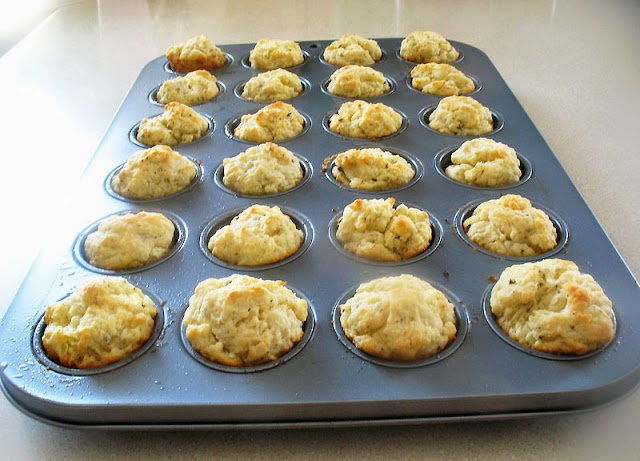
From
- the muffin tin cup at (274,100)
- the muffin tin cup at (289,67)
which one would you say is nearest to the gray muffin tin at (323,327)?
the muffin tin cup at (274,100)

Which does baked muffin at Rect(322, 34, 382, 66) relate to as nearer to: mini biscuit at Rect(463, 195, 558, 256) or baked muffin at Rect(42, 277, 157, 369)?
mini biscuit at Rect(463, 195, 558, 256)

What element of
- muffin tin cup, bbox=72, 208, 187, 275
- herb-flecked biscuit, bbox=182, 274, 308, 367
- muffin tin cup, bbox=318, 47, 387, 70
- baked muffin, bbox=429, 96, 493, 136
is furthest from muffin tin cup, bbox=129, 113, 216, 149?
herb-flecked biscuit, bbox=182, 274, 308, 367

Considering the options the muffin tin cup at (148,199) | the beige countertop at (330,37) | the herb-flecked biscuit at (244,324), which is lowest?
the beige countertop at (330,37)

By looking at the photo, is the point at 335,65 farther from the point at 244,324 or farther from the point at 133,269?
the point at 244,324

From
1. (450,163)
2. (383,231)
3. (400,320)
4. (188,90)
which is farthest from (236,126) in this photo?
(400,320)

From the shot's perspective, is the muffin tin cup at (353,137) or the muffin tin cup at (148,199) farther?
the muffin tin cup at (353,137)

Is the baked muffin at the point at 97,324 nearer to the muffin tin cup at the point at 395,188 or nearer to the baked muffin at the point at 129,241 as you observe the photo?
the baked muffin at the point at 129,241

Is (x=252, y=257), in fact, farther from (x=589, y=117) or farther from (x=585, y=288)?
(x=589, y=117)
